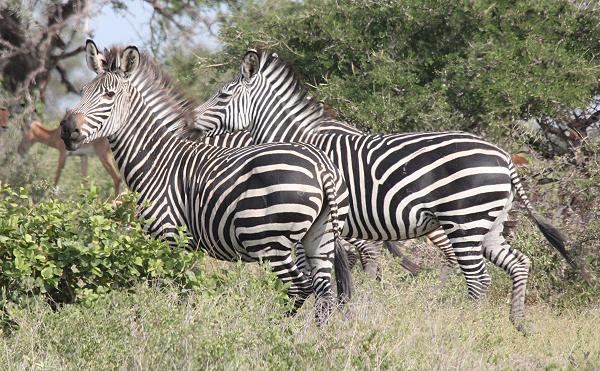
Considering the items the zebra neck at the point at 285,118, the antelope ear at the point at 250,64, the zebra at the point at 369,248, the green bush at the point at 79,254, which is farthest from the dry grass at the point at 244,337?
the zebra at the point at 369,248

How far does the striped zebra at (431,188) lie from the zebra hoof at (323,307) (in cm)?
110

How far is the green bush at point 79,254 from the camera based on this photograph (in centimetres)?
614

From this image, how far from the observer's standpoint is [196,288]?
241 inches

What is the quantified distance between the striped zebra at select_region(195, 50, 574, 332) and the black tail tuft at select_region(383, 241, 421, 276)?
170 centimetres

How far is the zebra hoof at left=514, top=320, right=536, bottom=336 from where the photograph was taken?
7.33m

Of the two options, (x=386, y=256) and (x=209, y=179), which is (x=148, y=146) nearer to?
(x=209, y=179)

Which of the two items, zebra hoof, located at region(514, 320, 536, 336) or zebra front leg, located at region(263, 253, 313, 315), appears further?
zebra hoof, located at region(514, 320, 536, 336)

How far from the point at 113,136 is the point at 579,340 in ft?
12.1

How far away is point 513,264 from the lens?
318 inches

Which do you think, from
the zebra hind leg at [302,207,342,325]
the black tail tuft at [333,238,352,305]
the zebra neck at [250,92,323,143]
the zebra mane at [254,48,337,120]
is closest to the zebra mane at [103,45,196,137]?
the zebra neck at [250,92,323,143]

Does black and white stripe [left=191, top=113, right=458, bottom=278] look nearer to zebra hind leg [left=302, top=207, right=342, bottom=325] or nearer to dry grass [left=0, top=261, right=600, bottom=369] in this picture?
zebra hind leg [left=302, top=207, right=342, bottom=325]

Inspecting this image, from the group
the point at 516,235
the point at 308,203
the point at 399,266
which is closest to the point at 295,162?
the point at 308,203

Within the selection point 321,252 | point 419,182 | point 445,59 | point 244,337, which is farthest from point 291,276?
point 445,59

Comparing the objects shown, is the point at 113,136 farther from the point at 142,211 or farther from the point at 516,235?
the point at 516,235
